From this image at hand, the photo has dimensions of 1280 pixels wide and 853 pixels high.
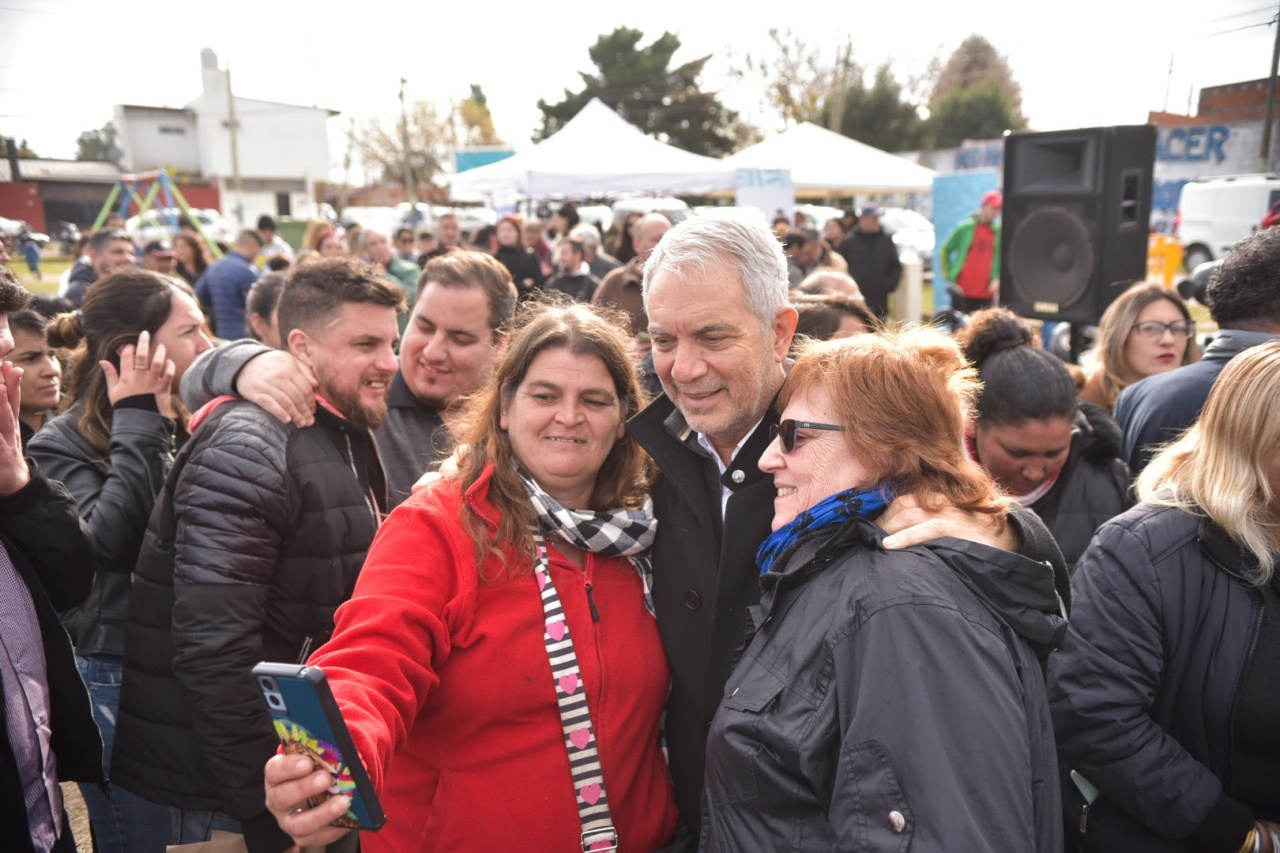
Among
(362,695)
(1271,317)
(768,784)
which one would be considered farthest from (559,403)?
(1271,317)

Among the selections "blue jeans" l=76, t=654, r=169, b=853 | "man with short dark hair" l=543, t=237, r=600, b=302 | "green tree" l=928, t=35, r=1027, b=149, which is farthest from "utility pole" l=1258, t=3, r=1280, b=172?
"green tree" l=928, t=35, r=1027, b=149

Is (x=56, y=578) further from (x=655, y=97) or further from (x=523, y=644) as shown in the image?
(x=655, y=97)

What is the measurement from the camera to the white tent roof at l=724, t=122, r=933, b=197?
47.1 ft

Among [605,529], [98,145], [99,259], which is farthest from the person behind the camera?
[99,259]

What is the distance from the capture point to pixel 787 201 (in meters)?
13.1

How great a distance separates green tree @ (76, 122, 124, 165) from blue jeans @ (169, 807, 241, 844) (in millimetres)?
4228

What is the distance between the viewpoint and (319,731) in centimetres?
126

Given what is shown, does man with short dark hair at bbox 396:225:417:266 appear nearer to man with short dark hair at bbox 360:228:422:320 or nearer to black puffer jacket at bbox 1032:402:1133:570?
man with short dark hair at bbox 360:228:422:320

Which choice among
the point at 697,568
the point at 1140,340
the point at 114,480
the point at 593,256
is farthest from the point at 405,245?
the point at 697,568

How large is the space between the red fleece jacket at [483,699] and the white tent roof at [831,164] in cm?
1289

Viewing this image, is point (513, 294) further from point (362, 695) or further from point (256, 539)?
point (362, 695)

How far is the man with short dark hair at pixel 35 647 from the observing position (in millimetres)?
1878

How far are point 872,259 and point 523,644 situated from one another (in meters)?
10.4

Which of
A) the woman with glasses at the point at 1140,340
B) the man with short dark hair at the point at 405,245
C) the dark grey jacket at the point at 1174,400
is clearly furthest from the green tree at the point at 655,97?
the dark grey jacket at the point at 1174,400
